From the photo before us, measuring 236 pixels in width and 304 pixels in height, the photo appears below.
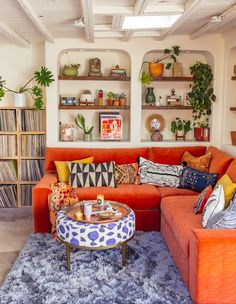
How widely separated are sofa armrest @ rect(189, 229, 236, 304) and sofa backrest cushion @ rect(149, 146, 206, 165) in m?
2.17

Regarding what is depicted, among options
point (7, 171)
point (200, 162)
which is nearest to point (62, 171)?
point (7, 171)

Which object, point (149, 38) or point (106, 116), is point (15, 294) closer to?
point (106, 116)

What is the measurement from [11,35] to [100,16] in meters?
1.17

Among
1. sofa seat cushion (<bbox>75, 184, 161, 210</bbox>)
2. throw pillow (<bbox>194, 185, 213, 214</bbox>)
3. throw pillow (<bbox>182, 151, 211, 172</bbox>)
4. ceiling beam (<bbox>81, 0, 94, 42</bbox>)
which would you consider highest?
ceiling beam (<bbox>81, 0, 94, 42</bbox>)

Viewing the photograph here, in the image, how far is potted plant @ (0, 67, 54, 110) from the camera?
4629 millimetres

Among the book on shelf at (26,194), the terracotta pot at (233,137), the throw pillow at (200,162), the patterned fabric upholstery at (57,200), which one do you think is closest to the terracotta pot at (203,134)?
the terracotta pot at (233,137)

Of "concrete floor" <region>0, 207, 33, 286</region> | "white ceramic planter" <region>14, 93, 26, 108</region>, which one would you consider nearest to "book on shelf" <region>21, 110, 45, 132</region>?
"white ceramic planter" <region>14, 93, 26, 108</region>

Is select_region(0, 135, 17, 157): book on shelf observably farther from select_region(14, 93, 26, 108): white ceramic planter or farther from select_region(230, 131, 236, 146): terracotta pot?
select_region(230, 131, 236, 146): terracotta pot

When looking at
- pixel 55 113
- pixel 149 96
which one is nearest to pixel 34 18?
pixel 55 113

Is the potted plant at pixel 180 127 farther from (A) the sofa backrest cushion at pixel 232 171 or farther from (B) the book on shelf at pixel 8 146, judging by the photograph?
(B) the book on shelf at pixel 8 146

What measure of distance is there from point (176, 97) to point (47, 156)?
75.5 inches

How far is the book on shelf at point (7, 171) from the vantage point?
16.2 feet

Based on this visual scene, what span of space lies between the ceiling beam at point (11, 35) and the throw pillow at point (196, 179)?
252cm

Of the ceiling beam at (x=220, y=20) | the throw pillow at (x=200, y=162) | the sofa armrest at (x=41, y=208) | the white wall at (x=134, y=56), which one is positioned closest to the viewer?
the ceiling beam at (x=220, y=20)
